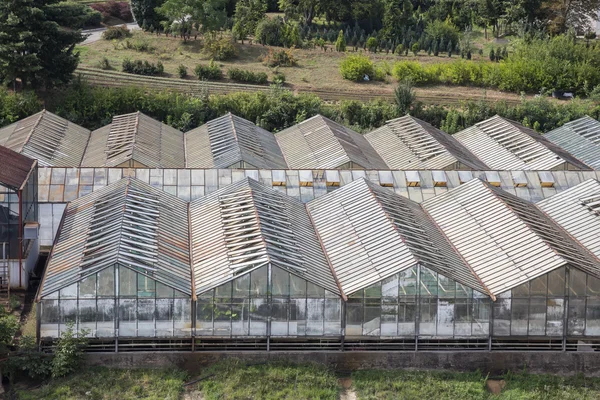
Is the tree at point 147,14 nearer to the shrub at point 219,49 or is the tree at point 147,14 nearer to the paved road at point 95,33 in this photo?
the paved road at point 95,33

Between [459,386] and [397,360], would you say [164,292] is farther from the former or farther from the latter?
[459,386]

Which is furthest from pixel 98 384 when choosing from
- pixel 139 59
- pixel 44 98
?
pixel 139 59

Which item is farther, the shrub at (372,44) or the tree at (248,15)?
the tree at (248,15)

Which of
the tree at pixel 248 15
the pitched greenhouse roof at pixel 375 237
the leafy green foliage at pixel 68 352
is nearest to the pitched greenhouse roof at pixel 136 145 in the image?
the pitched greenhouse roof at pixel 375 237

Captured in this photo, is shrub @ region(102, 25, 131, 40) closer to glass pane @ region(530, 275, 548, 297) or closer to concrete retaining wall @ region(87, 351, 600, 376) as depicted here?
concrete retaining wall @ region(87, 351, 600, 376)

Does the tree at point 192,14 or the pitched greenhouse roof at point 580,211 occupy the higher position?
the pitched greenhouse roof at point 580,211

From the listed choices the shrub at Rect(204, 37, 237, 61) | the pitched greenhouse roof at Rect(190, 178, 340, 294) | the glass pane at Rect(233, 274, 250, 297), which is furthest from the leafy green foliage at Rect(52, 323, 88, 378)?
the shrub at Rect(204, 37, 237, 61)
